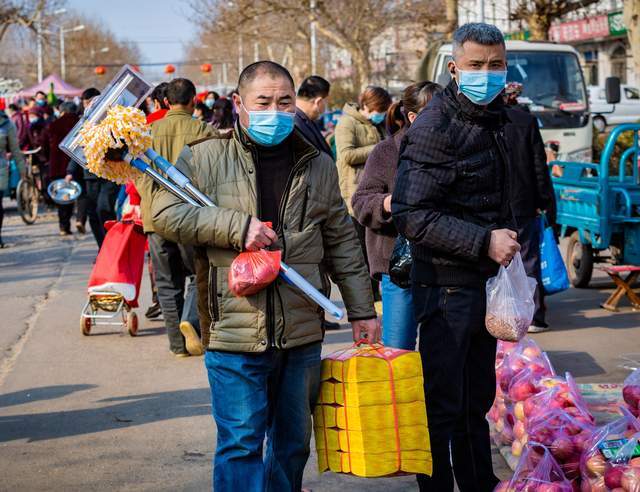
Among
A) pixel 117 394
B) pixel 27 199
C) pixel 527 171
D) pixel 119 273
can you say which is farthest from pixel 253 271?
pixel 27 199

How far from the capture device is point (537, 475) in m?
4.35

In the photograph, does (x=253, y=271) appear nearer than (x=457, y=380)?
Yes

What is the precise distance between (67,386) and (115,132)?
11.9 ft

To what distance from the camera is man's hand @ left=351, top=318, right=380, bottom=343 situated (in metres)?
4.20

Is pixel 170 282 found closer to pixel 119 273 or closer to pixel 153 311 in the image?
pixel 119 273

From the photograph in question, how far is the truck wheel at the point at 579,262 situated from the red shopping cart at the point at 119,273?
436 cm

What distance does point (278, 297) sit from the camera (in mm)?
3924

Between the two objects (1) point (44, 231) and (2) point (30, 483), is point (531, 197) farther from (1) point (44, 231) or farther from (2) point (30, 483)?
(1) point (44, 231)

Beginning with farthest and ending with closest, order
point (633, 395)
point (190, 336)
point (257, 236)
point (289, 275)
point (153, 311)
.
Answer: point (153, 311)
point (190, 336)
point (633, 395)
point (289, 275)
point (257, 236)

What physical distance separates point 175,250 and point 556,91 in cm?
902

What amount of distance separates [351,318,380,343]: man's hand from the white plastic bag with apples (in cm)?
44

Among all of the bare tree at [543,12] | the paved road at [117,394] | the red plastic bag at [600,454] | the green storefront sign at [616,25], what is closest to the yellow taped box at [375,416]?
the red plastic bag at [600,454]

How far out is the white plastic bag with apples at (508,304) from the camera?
405 centimetres

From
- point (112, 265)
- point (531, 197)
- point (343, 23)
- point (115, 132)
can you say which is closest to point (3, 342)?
point (112, 265)
